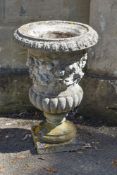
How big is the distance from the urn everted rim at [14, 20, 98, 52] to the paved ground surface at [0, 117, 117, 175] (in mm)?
1170

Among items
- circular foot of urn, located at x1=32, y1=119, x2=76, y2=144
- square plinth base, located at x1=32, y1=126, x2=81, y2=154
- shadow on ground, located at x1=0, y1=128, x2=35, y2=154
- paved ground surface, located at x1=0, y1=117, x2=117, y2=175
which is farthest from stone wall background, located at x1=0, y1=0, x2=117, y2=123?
square plinth base, located at x1=32, y1=126, x2=81, y2=154

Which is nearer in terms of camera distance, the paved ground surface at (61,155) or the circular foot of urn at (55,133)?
the paved ground surface at (61,155)

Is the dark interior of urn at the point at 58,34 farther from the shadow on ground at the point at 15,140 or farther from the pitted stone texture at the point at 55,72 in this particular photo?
the shadow on ground at the point at 15,140

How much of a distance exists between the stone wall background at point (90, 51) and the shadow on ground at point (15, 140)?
0.44 meters

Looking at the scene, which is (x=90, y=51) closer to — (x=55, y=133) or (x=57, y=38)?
(x=57, y=38)

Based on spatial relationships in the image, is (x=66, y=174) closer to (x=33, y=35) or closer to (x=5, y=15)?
(x=33, y=35)

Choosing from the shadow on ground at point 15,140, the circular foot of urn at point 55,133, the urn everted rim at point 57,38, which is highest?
the urn everted rim at point 57,38

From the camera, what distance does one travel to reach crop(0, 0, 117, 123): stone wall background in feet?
16.1

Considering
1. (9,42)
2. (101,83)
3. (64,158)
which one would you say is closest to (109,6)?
(101,83)

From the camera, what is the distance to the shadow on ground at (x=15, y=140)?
477 cm

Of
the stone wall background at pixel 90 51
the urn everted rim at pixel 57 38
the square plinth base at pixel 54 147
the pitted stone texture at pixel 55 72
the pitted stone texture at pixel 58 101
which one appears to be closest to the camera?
the urn everted rim at pixel 57 38

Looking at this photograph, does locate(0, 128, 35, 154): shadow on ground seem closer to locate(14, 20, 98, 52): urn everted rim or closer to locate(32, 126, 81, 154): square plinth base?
locate(32, 126, 81, 154): square plinth base

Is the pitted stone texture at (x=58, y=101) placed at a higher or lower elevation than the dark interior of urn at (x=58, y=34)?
lower

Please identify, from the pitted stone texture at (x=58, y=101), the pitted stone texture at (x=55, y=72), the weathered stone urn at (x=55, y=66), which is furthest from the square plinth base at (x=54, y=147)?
the pitted stone texture at (x=55, y=72)
